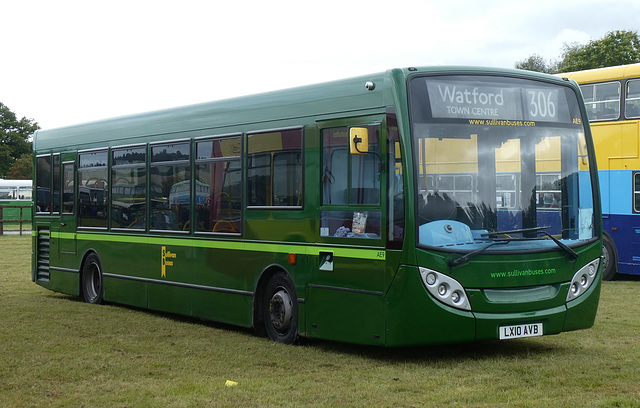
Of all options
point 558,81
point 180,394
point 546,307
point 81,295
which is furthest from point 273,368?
point 81,295

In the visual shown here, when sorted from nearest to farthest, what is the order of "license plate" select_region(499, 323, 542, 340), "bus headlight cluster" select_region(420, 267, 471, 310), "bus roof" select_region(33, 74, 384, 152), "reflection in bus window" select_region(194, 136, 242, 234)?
"bus headlight cluster" select_region(420, 267, 471, 310), "license plate" select_region(499, 323, 542, 340), "bus roof" select_region(33, 74, 384, 152), "reflection in bus window" select_region(194, 136, 242, 234)

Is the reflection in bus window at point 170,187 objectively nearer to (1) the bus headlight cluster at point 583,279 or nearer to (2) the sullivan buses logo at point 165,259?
(2) the sullivan buses logo at point 165,259

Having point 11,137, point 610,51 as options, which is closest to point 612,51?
point 610,51

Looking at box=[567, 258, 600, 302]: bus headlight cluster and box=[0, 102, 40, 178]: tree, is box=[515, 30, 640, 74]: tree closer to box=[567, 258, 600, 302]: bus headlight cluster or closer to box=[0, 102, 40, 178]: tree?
box=[567, 258, 600, 302]: bus headlight cluster

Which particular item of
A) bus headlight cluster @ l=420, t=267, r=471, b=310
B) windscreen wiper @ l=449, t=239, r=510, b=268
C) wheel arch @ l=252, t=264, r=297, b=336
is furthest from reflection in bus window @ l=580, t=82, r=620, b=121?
bus headlight cluster @ l=420, t=267, r=471, b=310

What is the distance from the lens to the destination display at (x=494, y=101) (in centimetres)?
966

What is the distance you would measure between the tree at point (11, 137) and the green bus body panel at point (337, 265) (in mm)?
92950

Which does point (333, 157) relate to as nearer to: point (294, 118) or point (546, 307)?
point (294, 118)

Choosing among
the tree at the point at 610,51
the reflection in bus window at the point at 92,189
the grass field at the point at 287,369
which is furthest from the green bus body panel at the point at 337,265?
the tree at the point at 610,51

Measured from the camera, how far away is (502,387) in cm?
810

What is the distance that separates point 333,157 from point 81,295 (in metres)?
7.63

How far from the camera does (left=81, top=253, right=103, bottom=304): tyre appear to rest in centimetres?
1604

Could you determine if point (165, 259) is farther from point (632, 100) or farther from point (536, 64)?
point (536, 64)

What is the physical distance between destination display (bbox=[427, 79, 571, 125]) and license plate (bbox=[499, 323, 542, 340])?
6.72 feet
